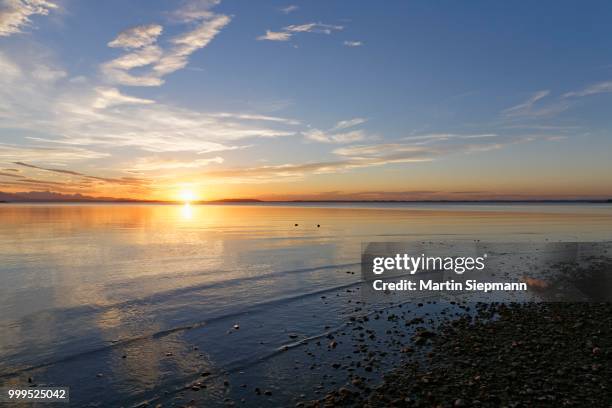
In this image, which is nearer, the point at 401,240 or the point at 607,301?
the point at 607,301

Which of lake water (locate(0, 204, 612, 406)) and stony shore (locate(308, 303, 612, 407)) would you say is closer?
stony shore (locate(308, 303, 612, 407))

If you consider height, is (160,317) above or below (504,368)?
below

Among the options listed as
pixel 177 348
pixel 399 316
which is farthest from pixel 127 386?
pixel 399 316

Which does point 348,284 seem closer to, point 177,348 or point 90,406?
point 177,348

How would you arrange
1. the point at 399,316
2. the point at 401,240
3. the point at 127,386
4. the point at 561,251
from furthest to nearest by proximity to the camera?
the point at 401,240 < the point at 561,251 < the point at 399,316 < the point at 127,386

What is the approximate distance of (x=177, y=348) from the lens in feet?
52.2

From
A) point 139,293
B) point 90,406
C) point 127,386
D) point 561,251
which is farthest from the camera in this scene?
point 561,251

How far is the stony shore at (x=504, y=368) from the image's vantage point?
11.0 metres

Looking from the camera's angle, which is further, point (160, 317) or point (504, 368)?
point (160, 317)

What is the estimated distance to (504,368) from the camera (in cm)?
1277

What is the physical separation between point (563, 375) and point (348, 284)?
52.6 ft

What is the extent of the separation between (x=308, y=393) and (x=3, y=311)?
60.7 ft

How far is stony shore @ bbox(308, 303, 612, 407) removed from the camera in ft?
36.0

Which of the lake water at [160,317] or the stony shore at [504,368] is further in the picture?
the lake water at [160,317]
